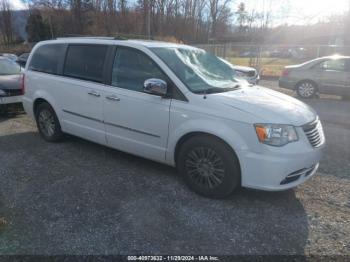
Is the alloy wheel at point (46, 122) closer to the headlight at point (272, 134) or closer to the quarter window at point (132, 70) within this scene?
the quarter window at point (132, 70)

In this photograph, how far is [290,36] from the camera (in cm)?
5316

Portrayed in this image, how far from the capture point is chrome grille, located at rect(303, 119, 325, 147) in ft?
11.9

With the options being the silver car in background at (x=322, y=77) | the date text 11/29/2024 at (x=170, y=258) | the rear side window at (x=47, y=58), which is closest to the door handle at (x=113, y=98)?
the rear side window at (x=47, y=58)

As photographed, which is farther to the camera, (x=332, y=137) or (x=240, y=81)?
(x=332, y=137)

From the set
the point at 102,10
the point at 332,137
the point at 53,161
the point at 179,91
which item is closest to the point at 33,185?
the point at 53,161

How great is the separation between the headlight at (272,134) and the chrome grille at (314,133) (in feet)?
1.09

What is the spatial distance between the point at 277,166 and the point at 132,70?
2256 mm

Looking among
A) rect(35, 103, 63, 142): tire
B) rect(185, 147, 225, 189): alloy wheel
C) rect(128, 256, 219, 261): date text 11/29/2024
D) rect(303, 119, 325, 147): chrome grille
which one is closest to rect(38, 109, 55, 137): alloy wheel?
rect(35, 103, 63, 142): tire

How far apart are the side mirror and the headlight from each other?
3.87ft

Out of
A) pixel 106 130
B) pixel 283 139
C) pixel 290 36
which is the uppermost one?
pixel 290 36

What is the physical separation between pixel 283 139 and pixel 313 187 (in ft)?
3.88

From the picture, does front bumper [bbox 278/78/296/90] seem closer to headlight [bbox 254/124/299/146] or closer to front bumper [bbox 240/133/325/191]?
front bumper [bbox 240/133/325/191]

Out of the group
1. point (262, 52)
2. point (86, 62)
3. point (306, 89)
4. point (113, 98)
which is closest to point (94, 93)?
point (113, 98)

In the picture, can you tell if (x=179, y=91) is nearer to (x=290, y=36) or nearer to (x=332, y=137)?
(x=332, y=137)
